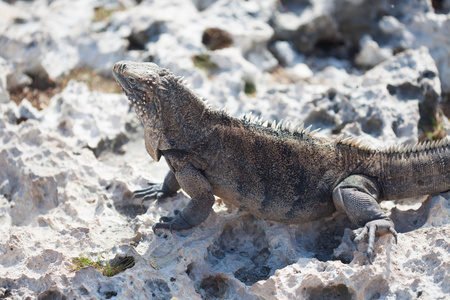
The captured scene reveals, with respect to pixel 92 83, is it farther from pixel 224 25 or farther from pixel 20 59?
pixel 224 25

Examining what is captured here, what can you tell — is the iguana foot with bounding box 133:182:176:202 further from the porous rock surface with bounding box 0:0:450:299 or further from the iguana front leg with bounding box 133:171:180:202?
the porous rock surface with bounding box 0:0:450:299

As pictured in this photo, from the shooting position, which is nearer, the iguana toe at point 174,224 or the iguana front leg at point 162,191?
the iguana toe at point 174,224

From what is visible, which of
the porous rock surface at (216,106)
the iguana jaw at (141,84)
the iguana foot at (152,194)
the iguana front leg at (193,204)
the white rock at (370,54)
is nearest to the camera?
the porous rock surface at (216,106)

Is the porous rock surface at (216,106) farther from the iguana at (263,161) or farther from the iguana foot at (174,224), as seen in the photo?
the iguana at (263,161)

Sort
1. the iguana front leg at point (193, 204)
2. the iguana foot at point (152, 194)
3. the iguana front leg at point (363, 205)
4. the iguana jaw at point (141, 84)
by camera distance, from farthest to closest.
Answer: the iguana foot at point (152, 194) < the iguana front leg at point (193, 204) < the iguana jaw at point (141, 84) < the iguana front leg at point (363, 205)

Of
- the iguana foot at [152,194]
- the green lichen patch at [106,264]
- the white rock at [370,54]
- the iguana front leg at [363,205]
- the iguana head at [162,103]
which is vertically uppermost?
the iguana head at [162,103]

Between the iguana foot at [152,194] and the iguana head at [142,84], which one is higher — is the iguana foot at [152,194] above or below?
below

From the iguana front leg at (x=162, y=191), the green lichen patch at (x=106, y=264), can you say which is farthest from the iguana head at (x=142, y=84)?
the green lichen patch at (x=106, y=264)

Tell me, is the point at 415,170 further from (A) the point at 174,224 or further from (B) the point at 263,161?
(A) the point at 174,224
